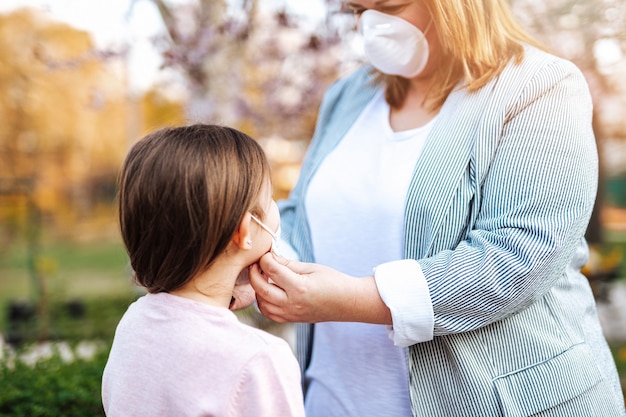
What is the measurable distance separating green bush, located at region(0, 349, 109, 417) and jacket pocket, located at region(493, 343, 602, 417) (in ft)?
5.19

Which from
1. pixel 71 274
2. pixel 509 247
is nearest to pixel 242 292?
pixel 509 247

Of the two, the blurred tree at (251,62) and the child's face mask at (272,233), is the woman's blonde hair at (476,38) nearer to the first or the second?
the child's face mask at (272,233)

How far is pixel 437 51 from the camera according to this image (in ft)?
6.43

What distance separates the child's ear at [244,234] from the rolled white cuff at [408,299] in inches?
12.6

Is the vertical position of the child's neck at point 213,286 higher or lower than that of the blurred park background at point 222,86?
higher

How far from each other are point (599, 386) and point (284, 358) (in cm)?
86

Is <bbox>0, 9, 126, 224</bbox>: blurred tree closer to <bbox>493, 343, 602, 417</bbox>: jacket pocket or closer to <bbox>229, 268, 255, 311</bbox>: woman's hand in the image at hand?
<bbox>229, 268, 255, 311</bbox>: woman's hand

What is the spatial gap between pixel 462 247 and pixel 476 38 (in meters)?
0.60

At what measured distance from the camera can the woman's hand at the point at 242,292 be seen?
1.69 metres

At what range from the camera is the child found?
4.43ft

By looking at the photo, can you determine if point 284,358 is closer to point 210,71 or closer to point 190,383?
point 190,383

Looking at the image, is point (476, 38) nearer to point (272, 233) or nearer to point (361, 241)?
point (361, 241)

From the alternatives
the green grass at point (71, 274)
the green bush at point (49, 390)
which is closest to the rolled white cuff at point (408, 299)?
the green bush at point (49, 390)

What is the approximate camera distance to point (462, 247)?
158cm
